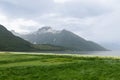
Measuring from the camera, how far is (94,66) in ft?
172

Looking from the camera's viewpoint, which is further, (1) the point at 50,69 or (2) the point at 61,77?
(1) the point at 50,69

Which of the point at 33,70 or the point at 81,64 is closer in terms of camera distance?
the point at 33,70

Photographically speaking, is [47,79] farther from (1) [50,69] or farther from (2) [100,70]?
(2) [100,70]

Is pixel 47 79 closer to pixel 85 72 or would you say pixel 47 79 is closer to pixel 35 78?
pixel 35 78

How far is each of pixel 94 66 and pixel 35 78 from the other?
13.2 metres

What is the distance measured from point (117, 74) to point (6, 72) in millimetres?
20953

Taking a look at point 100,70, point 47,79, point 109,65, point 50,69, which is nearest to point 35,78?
point 47,79

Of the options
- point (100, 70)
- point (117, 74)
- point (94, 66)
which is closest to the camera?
point (117, 74)

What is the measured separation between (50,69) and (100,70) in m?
9.82

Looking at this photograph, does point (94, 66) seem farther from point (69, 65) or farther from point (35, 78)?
point (35, 78)

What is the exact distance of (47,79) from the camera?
45250 millimetres

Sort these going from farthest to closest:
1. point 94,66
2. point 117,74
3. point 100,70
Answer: point 94,66, point 100,70, point 117,74

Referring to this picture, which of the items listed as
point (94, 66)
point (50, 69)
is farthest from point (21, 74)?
point (94, 66)

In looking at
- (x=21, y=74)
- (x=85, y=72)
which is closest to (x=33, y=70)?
(x=21, y=74)
